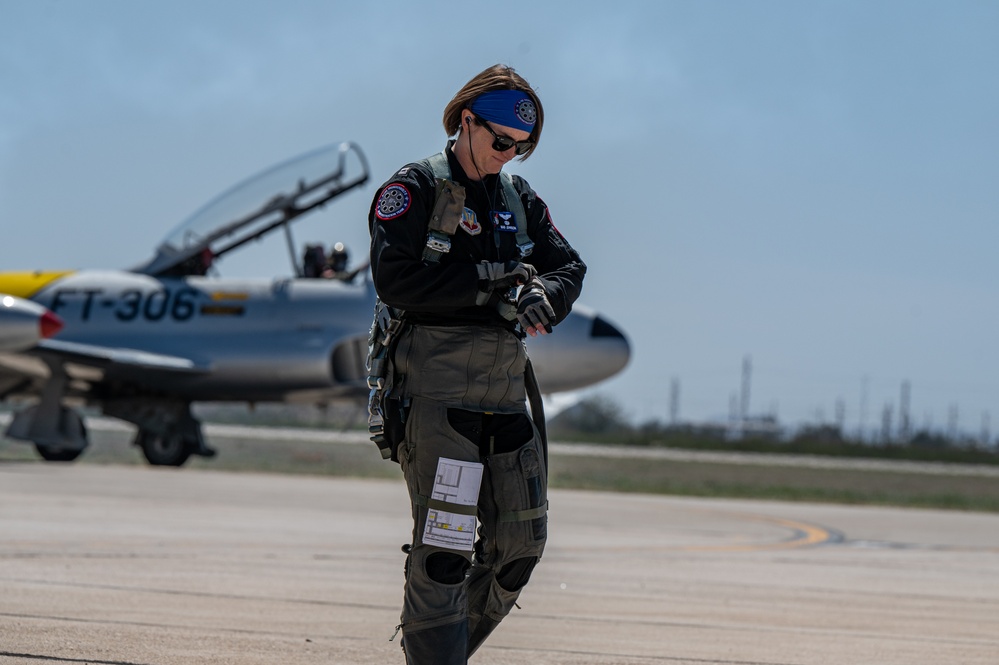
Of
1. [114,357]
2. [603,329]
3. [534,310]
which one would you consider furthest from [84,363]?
[534,310]

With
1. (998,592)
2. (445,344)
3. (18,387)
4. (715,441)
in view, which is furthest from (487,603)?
(715,441)

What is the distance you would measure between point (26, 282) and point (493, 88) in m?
21.9

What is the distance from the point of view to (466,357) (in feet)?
13.6

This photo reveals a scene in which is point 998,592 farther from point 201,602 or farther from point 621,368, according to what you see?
point 621,368

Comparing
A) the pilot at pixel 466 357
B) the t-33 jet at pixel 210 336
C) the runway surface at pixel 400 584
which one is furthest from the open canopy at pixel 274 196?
the pilot at pixel 466 357

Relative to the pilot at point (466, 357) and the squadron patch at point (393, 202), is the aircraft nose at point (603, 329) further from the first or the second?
the squadron patch at point (393, 202)

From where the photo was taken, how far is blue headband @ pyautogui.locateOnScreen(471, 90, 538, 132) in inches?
167

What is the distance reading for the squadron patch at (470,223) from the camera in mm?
4219

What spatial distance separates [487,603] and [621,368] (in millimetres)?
18155

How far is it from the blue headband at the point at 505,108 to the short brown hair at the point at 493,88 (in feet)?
0.08

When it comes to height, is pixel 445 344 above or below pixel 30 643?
above

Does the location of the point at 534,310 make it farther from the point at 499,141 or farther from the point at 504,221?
the point at 499,141

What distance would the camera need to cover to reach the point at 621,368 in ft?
73.3

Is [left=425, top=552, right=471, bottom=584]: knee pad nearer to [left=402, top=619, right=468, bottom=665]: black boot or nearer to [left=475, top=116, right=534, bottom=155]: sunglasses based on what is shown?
[left=402, top=619, right=468, bottom=665]: black boot
